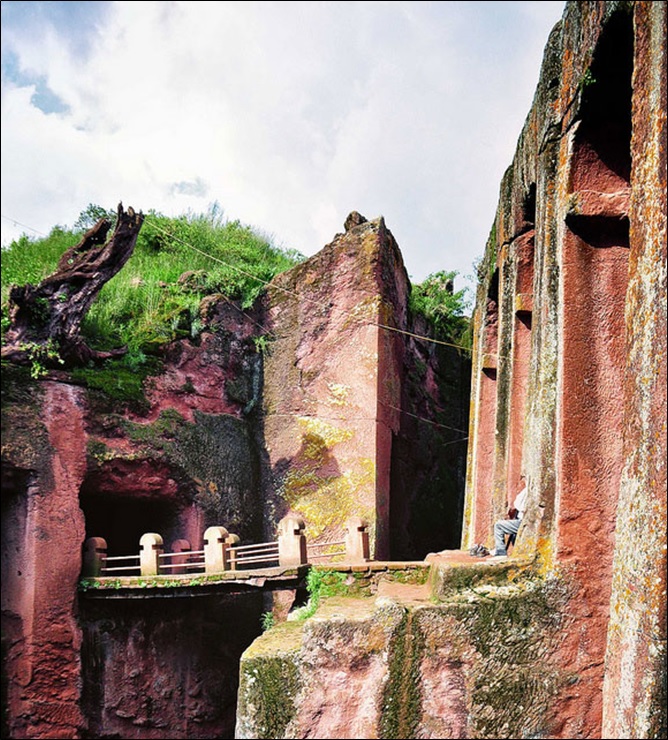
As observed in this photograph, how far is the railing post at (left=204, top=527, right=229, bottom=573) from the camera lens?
12.0 metres

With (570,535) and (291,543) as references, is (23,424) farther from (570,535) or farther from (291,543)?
(570,535)

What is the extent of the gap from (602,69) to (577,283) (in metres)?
1.64

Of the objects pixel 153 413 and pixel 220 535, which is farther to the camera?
pixel 153 413

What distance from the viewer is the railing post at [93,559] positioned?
39.6ft

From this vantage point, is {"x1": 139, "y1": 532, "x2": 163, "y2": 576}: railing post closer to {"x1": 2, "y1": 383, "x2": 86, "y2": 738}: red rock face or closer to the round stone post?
{"x1": 2, "y1": 383, "x2": 86, "y2": 738}: red rock face

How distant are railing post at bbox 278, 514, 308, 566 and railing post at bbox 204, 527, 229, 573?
878 millimetres

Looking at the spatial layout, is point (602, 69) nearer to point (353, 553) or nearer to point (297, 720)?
point (297, 720)

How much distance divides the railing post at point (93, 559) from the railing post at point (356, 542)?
Result: 346 centimetres

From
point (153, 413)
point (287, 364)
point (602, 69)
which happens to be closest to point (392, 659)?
point (602, 69)

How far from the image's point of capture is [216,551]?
Result: 12.1 meters

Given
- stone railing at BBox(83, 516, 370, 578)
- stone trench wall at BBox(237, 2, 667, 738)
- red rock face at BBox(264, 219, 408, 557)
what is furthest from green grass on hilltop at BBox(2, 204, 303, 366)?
stone trench wall at BBox(237, 2, 667, 738)

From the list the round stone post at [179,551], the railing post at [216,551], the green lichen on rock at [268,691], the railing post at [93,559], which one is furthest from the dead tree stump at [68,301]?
the green lichen on rock at [268,691]

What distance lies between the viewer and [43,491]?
11.7 m

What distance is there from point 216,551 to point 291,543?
115 cm
